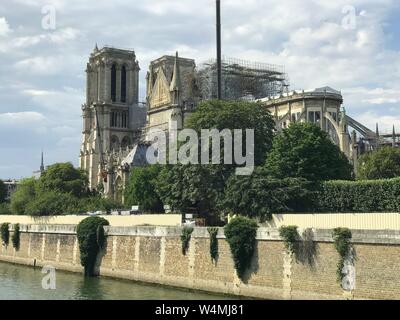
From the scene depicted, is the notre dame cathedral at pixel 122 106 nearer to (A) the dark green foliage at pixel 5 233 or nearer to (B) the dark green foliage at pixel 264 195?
(A) the dark green foliage at pixel 5 233

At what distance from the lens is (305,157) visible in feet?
135

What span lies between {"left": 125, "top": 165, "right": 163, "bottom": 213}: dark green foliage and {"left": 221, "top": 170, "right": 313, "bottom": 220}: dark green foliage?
73.2 feet

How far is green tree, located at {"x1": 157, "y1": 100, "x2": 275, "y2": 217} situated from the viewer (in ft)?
137

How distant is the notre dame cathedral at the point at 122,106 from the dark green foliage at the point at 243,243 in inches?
2303

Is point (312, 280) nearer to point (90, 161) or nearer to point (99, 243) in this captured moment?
point (99, 243)

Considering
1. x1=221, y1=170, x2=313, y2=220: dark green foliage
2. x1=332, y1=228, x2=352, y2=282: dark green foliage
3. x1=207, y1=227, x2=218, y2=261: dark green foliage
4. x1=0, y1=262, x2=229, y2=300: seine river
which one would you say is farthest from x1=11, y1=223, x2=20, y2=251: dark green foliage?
x1=332, y1=228, x2=352, y2=282: dark green foliage

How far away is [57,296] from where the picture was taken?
3353 centimetres

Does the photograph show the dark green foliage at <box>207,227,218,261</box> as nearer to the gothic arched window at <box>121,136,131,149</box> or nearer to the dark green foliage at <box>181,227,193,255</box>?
the dark green foliage at <box>181,227,193,255</box>

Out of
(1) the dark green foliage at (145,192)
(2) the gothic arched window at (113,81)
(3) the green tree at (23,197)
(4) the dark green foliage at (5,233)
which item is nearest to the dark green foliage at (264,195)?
(1) the dark green foliage at (145,192)

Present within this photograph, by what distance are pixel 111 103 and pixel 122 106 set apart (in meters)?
2.61

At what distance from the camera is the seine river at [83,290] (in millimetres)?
32844

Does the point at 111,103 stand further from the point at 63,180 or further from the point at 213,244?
the point at 213,244
